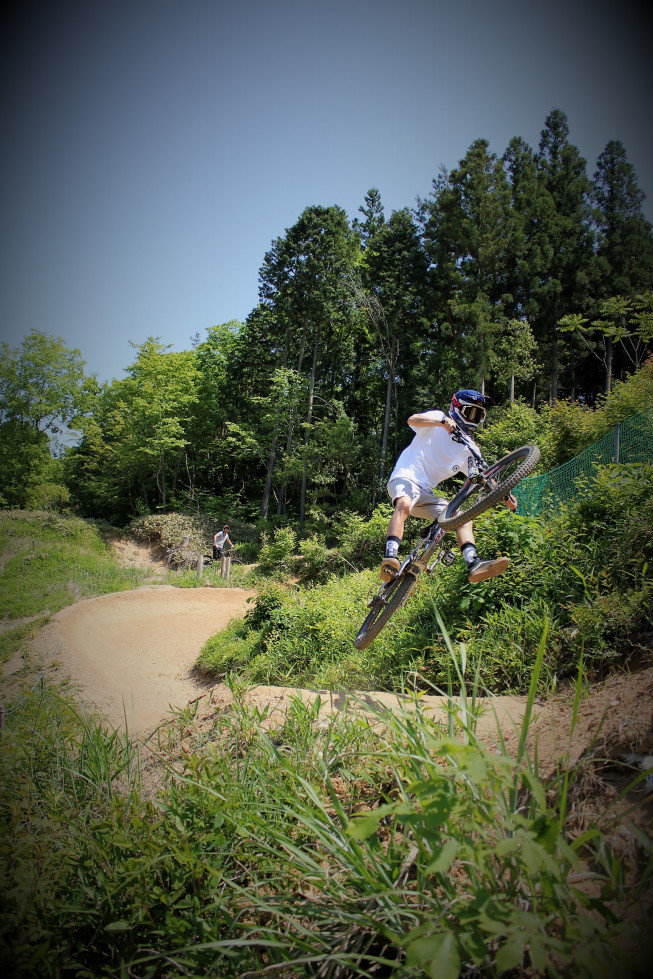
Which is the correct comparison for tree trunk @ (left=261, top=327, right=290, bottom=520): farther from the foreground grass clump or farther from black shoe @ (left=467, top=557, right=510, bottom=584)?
the foreground grass clump

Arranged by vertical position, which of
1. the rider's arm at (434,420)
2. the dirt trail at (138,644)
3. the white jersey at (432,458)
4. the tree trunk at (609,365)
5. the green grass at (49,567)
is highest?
the tree trunk at (609,365)

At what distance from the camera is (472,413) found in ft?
12.9

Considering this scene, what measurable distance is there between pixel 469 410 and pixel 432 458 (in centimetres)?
59

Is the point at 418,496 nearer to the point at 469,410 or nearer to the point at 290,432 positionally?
the point at 469,410

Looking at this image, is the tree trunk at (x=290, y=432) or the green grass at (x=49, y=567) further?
the tree trunk at (x=290, y=432)

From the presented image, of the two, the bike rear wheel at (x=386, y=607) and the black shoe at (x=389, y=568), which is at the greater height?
the black shoe at (x=389, y=568)

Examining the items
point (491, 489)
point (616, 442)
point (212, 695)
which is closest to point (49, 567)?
point (212, 695)

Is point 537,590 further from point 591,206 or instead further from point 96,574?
point 591,206

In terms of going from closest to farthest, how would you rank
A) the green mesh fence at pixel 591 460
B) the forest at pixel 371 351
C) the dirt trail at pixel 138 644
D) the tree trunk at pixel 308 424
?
the green mesh fence at pixel 591 460
the dirt trail at pixel 138 644
the forest at pixel 371 351
the tree trunk at pixel 308 424

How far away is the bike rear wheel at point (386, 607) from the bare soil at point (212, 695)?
0.57 meters

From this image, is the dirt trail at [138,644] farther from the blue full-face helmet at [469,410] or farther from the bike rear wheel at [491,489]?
the blue full-face helmet at [469,410]

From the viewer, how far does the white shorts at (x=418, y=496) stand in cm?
434

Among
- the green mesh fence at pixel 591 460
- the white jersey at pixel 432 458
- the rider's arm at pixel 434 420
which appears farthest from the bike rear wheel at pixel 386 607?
the green mesh fence at pixel 591 460

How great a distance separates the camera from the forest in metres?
21.6
